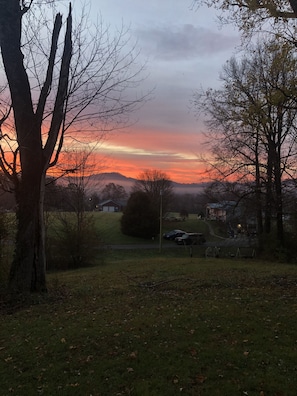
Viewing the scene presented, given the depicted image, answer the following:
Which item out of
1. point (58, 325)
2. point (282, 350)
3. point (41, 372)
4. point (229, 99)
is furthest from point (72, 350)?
point (229, 99)

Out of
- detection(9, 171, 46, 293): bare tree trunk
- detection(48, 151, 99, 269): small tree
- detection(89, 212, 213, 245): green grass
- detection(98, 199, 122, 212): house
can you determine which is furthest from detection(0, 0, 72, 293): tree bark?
detection(98, 199, 122, 212): house

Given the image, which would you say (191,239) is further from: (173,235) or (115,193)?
(115,193)

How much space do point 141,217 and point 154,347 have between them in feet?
157

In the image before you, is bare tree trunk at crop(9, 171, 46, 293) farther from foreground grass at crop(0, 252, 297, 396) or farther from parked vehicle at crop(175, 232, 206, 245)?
parked vehicle at crop(175, 232, 206, 245)

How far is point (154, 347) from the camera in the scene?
4.69 metres

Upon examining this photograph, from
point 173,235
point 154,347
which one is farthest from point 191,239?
point 154,347

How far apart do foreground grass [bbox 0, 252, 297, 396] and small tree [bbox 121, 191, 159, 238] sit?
146 feet

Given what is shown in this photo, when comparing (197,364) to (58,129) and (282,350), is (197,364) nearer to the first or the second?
(282,350)

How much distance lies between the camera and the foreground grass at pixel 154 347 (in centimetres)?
377

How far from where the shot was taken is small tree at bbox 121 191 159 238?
52.2 m

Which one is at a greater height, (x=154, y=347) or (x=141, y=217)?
(x=141, y=217)

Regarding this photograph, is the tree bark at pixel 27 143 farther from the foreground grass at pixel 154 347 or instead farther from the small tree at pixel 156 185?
the small tree at pixel 156 185

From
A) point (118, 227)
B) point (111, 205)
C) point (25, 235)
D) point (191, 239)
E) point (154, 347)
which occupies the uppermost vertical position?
point (111, 205)

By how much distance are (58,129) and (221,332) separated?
6.24 m
